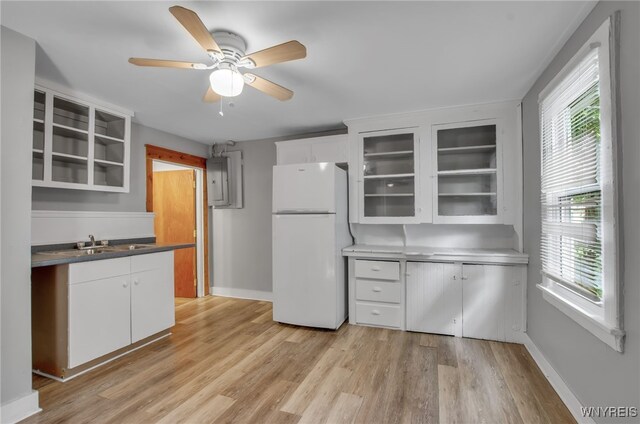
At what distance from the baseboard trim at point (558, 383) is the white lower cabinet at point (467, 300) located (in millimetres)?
259

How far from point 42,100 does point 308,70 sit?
7.09 feet

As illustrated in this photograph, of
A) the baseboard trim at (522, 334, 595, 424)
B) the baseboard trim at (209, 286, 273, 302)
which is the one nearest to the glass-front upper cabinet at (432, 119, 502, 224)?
the baseboard trim at (522, 334, 595, 424)

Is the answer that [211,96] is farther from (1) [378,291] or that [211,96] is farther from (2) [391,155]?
(1) [378,291]

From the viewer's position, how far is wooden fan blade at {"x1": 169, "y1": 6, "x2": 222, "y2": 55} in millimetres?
1291

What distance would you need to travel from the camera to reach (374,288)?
3.24 meters

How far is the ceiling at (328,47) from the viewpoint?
1.62 metres

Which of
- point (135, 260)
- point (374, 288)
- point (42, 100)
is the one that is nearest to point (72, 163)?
point (42, 100)

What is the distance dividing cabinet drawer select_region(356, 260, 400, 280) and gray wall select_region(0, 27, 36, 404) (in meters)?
2.69

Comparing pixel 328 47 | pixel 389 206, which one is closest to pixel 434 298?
pixel 389 206

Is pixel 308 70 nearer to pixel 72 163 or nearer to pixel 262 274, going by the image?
pixel 72 163

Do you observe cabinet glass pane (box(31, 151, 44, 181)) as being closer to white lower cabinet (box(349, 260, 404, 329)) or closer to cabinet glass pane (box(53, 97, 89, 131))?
cabinet glass pane (box(53, 97, 89, 131))

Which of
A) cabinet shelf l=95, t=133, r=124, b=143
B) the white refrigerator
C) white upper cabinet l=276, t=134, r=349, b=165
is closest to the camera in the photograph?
cabinet shelf l=95, t=133, r=124, b=143

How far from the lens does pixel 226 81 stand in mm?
1829

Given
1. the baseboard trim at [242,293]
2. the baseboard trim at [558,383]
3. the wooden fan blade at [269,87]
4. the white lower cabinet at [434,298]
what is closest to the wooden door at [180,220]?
the baseboard trim at [242,293]
